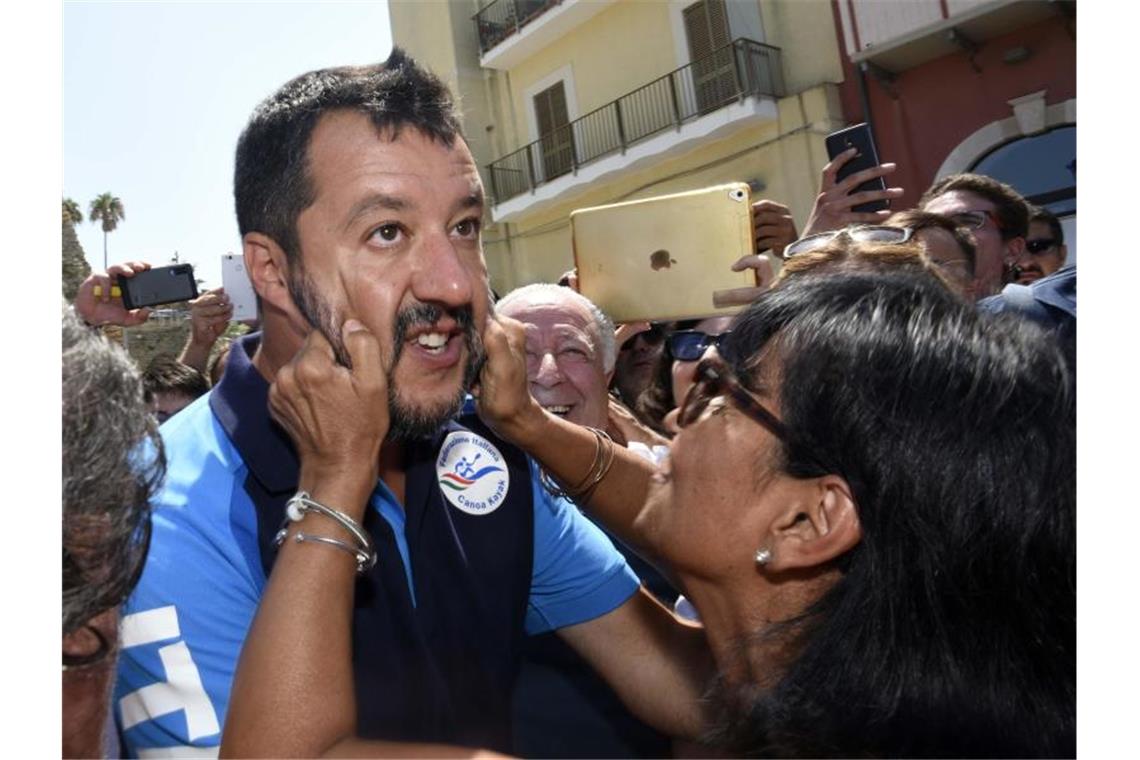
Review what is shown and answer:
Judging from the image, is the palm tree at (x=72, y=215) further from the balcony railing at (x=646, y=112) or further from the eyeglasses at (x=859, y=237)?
the eyeglasses at (x=859, y=237)

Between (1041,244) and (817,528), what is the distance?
3.37 m

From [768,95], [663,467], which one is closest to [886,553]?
[663,467]

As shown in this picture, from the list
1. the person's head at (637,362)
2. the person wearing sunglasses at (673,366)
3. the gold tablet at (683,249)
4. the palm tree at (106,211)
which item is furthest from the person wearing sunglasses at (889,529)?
the palm tree at (106,211)

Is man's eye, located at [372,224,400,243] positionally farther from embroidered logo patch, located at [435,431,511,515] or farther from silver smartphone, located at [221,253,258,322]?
silver smartphone, located at [221,253,258,322]

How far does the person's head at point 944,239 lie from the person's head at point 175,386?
293cm

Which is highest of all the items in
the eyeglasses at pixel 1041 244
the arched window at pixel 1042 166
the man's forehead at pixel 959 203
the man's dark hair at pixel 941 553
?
the arched window at pixel 1042 166

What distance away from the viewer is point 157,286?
3.41m

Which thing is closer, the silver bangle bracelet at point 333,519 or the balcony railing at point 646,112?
the silver bangle bracelet at point 333,519

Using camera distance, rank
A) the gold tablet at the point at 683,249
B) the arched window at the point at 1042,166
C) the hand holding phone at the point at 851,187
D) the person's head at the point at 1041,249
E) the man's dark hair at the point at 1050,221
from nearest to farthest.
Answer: the gold tablet at the point at 683,249 < the hand holding phone at the point at 851,187 < the person's head at the point at 1041,249 < the man's dark hair at the point at 1050,221 < the arched window at the point at 1042,166

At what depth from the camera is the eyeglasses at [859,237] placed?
253 cm

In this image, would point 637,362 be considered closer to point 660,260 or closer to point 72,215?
point 660,260

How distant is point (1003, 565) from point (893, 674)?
8.1 inches

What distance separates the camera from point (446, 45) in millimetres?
Result: 14852

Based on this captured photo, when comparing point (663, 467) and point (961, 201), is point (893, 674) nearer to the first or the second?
point (663, 467)
